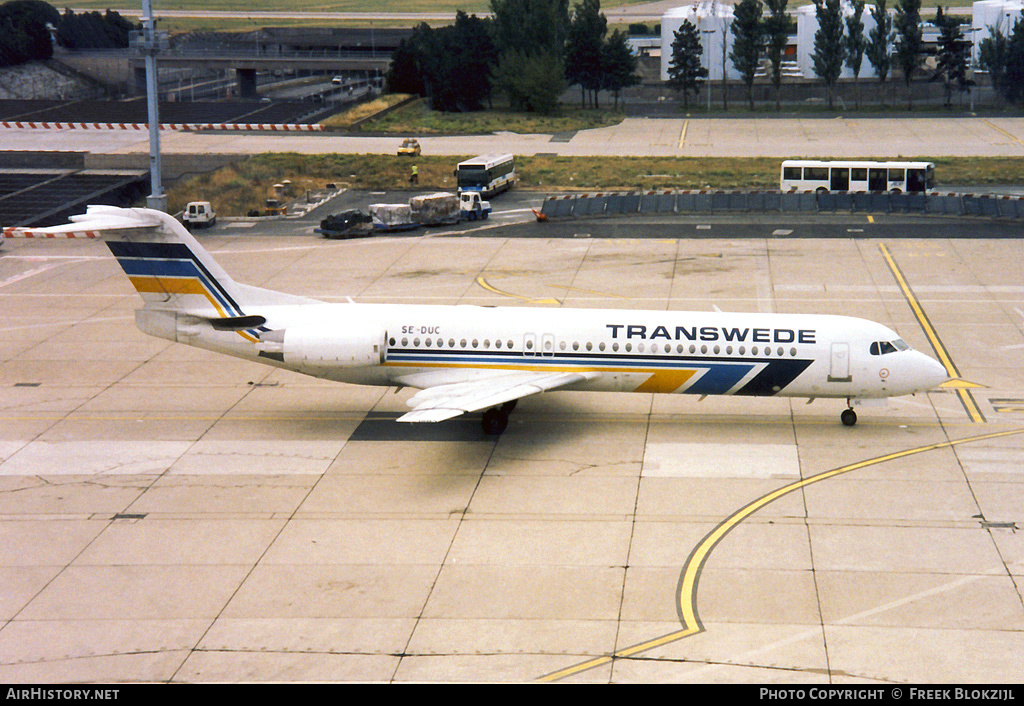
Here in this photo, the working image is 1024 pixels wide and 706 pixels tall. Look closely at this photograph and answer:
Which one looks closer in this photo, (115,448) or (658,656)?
(658,656)

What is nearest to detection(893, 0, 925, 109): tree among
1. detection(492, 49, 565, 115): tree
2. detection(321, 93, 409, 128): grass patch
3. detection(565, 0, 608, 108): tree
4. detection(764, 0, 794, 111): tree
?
detection(764, 0, 794, 111): tree

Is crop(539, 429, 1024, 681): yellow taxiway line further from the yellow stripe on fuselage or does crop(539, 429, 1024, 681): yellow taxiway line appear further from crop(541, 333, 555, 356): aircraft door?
the yellow stripe on fuselage

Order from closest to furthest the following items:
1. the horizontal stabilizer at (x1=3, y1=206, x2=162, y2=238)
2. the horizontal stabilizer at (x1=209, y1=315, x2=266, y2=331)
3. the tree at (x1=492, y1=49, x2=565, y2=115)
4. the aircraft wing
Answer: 1. the aircraft wing
2. the horizontal stabilizer at (x1=3, y1=206, x2=162, y2=238)
3. the horizontal stabilizer at (x1=209, y1=315, x2=266, y2=331)
4. the tree at (x1=492, y1=49, x2=565, y2=115)

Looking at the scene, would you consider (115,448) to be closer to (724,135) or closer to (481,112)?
(724,135)

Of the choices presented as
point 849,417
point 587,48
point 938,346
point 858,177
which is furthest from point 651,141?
point 849,417

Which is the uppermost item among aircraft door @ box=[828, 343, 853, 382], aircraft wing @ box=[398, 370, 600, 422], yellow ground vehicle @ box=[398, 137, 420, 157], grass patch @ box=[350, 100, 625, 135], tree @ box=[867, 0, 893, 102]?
tree @ box=[867, 0, 893, 102]

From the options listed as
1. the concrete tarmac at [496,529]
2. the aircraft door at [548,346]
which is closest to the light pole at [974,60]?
the concrete tarmac at [496,529]

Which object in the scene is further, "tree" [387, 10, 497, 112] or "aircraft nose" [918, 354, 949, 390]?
"tree" [387, 10, 497, 112]

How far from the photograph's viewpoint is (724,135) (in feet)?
329

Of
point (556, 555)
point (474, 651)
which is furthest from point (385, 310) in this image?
point (474, 651)

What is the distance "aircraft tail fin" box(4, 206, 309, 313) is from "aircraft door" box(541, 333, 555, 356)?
8276 mm

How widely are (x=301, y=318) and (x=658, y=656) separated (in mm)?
15874

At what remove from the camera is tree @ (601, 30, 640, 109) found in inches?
4774

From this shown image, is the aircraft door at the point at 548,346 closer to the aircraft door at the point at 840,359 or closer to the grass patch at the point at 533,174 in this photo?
the aircraft door at the point at 840,359
